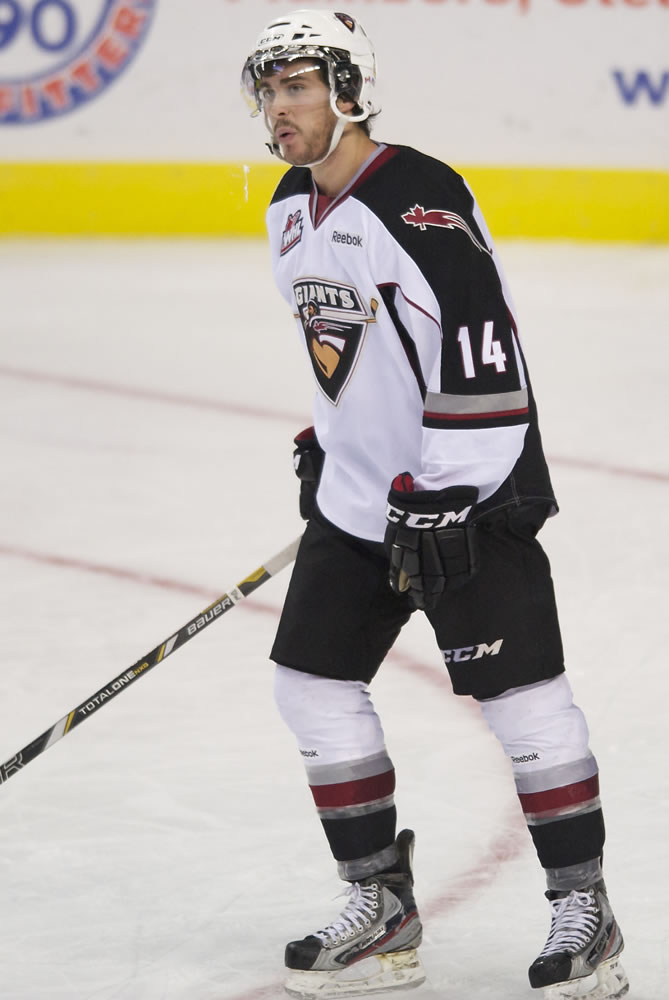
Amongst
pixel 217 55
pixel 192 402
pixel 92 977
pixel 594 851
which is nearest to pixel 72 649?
pixel 92 977

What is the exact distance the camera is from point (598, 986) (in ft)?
6.25

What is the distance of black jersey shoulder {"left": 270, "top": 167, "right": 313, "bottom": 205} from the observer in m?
1.98

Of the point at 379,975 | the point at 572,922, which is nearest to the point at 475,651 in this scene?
the point at 572,922

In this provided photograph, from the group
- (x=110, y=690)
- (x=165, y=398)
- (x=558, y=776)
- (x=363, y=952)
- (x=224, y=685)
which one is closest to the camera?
(x=558, y=776)

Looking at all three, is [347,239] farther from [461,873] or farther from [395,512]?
[461,873]

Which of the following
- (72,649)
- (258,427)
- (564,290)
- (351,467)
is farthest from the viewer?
(564,290)

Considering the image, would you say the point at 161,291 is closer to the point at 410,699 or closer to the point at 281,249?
the point at 410,699

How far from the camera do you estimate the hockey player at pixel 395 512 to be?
1.81 m

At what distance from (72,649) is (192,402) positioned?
6.11 feet

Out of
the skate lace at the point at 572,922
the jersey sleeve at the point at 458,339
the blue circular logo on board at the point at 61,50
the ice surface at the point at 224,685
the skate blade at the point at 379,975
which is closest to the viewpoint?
the jersey sleeve at the point at 458,339

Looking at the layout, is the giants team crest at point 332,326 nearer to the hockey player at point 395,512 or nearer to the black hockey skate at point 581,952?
the hockey player at point 395,512

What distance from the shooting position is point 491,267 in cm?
182

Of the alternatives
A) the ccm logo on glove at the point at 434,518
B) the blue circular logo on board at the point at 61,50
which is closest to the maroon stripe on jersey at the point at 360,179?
the ccm logo on glove at the point at 434,518

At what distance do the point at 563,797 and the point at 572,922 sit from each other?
0.47ft
